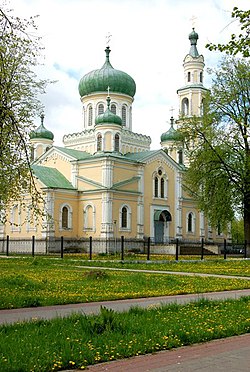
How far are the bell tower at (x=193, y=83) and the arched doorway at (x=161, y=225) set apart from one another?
12460mm

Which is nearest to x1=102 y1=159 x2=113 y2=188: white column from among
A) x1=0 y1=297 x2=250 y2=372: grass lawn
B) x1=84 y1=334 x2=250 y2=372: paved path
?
x1=0 y1=297 x2=250 y2=372: grass lawn

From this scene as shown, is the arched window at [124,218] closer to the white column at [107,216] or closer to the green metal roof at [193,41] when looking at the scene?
the white column at [107,216]

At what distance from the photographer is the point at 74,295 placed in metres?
12.3

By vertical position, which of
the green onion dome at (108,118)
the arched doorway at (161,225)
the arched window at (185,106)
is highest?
the arched window at (185,106)

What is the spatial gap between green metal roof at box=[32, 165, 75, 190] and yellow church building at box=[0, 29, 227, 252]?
105mm

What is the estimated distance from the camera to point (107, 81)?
53344mm

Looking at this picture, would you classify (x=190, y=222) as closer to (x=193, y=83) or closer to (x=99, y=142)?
(x=99, y=142)

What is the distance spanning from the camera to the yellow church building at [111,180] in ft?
153

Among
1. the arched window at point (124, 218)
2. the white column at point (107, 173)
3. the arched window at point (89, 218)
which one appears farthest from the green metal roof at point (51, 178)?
the arched window at point (124, 218)

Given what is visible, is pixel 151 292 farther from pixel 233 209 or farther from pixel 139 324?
pixel 233 209

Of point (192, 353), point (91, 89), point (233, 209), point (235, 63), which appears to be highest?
point (91, 89)

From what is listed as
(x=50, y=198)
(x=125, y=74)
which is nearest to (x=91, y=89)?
(x=125, y=74)

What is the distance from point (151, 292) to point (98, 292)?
1.37 metres

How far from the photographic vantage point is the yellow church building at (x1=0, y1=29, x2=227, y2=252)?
1837 inches
